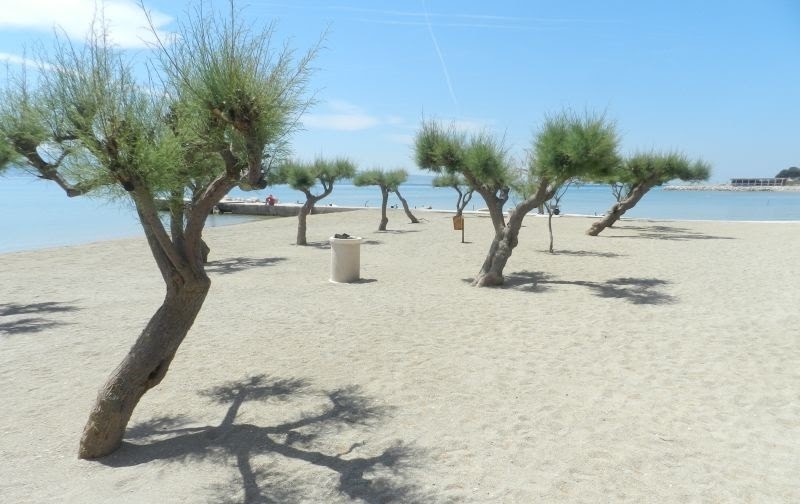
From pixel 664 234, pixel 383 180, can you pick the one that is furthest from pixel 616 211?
pixel 383 180

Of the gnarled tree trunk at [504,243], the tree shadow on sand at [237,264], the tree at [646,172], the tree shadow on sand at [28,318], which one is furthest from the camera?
the tree at [646,172]

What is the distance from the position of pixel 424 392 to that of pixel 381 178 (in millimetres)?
17167

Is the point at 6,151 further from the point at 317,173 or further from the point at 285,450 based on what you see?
the point at 317,173

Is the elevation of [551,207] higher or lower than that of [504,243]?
higher

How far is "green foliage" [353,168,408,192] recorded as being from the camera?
21.3 meters

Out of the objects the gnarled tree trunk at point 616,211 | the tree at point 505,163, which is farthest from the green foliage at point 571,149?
the gnarled tree trunk at point 616,211

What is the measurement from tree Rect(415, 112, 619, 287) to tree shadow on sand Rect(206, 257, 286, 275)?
15.8ft

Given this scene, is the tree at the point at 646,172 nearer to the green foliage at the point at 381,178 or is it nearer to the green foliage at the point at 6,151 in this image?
the green foliage at the point at 381,178

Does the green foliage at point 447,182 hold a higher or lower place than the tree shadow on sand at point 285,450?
higher

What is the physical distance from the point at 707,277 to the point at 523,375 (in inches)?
269

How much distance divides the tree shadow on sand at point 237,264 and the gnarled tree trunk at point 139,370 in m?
8.14

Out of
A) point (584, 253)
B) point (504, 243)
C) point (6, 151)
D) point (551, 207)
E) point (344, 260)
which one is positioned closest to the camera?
point (6, 151)

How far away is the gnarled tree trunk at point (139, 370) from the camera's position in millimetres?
3822

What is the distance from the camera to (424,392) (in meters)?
4.83
